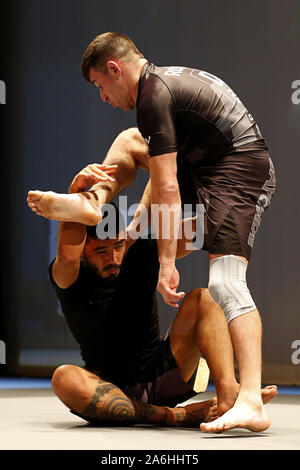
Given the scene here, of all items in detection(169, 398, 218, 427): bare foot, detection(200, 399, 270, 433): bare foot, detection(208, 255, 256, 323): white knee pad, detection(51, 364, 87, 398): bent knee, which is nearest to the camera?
detection(200, 399, 270, 433): bare foot

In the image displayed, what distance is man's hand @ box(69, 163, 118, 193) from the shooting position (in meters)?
2.27

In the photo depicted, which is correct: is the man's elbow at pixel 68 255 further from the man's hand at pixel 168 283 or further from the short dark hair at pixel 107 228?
the man's hand at pixel 168 283

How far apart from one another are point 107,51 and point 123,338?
894 mm

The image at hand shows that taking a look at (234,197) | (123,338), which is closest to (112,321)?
(123,338)

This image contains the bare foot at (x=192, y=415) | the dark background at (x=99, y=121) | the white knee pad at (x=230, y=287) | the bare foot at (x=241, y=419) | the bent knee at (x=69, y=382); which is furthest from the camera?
the dark background at (x=99, y=121)

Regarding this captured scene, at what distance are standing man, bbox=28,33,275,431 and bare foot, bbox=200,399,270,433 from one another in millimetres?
102

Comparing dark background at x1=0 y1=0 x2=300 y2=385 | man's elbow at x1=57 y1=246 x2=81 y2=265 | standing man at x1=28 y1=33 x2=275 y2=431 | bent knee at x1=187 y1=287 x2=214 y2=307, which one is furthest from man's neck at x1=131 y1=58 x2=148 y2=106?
dark background at x1=0 y1=0 x2=300 y2=385

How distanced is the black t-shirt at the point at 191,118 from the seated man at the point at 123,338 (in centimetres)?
27

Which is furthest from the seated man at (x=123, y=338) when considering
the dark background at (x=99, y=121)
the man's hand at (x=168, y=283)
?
the dark background at (x=99, y=121)

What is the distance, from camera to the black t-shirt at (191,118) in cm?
215

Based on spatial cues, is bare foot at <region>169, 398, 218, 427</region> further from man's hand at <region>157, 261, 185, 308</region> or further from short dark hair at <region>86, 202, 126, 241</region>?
short dark hair at <region>86, 202, 126, 241</region>

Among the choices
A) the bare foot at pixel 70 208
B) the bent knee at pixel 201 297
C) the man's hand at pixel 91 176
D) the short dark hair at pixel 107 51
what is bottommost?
the bent knee at pixel 201 297

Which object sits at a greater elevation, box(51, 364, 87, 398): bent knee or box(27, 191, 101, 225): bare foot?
box(27, 191, 101, 225): bare foot
